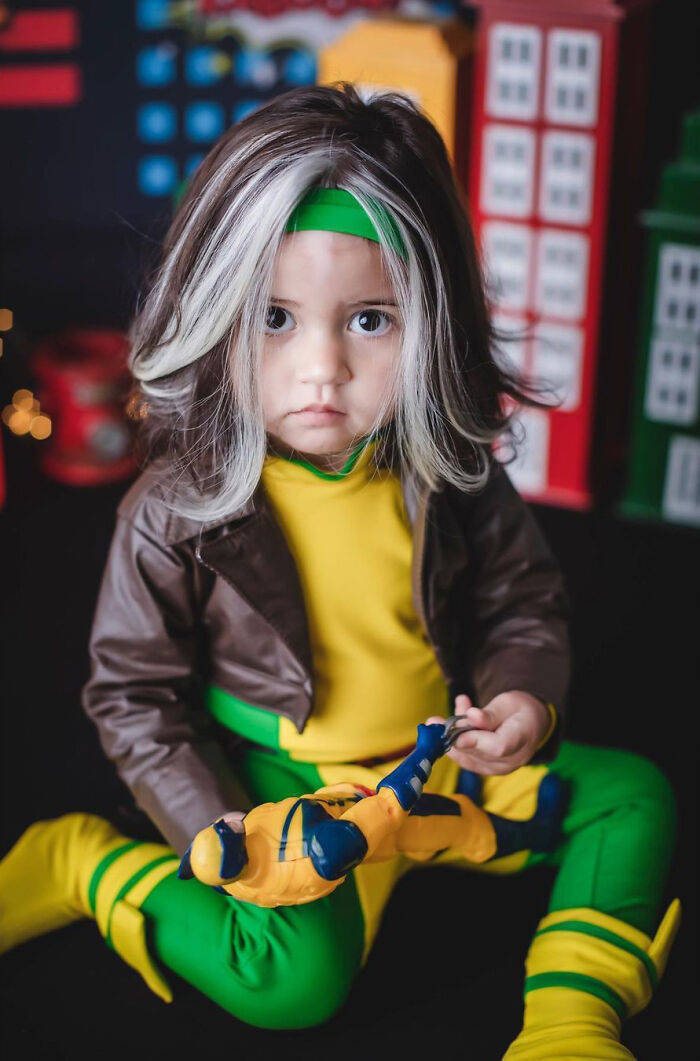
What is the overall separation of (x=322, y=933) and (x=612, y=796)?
25cm

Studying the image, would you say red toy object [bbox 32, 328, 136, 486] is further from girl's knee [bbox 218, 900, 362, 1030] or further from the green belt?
girl's knee [bbox 218, 900, 362, 1030]

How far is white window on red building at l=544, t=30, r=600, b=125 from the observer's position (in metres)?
1.49

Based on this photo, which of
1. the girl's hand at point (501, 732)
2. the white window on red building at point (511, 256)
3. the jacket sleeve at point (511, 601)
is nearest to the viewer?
the girl's hand at point (501, 732)

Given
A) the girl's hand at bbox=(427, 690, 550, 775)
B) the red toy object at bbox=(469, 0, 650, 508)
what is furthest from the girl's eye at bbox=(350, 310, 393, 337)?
the red toy object at bbox=(469, 0, 650, 508)

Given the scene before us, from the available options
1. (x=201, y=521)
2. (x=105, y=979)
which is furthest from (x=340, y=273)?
(x=105, y=979)

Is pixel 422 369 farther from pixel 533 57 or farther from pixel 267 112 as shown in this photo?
pixel 533 57

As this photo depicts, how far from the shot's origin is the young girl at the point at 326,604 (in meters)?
0.81

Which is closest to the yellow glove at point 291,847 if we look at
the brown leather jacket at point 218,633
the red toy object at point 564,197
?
the brown leather jacket at point 218,633

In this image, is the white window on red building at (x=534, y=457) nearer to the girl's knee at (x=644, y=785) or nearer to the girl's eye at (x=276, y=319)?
the girl's knee at (x=644, y=785)

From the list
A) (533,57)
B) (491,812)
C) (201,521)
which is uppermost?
(533,57)

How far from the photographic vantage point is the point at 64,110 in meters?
1.82

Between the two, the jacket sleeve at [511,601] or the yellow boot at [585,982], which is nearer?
the yellow boot at [585,982]

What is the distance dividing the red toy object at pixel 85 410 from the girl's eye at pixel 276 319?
87 centimetres

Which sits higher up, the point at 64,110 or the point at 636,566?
the point at 64,110
